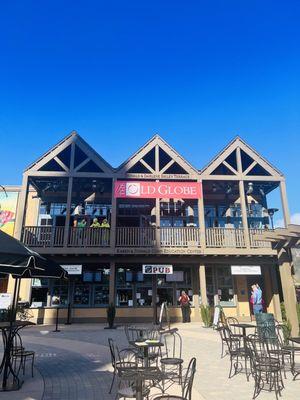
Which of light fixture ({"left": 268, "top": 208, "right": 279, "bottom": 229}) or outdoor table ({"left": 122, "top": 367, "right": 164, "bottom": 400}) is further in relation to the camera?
light fixture ({"left": 268, "top": 208, "right": 279, "bottom": 229})

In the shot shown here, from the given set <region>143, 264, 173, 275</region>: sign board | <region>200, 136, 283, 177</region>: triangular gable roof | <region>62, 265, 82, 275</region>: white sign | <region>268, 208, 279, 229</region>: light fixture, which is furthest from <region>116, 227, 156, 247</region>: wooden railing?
<region>268, 208, 279, 229</region>: light fixture

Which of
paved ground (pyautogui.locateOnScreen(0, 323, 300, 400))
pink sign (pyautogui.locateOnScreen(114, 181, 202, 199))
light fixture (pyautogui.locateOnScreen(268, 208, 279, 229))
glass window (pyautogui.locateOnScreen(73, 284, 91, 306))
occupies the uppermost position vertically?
pink sign (pyautogui.locateOnScreen(114, 181, 202, 199))

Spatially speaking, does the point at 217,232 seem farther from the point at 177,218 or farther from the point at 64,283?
the point at 64,283

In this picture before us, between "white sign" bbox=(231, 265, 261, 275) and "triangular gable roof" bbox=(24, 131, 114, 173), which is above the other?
"triangular gable roof" bbox=(24, 131, 114, 173)

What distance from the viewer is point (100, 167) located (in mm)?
17422

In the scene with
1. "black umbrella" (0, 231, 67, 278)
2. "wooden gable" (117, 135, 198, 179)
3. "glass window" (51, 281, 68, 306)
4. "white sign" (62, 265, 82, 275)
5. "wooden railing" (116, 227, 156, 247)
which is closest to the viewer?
"black umbrella" (0, 231, 67, 278)

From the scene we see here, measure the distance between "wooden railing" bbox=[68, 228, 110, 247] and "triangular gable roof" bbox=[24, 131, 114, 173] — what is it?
3414 millimetres

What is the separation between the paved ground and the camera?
17.0ft

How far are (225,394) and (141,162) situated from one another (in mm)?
13836

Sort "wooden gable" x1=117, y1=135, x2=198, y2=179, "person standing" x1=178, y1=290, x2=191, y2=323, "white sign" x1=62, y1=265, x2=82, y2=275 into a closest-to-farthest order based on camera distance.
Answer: "person standing" x1=178, y1=290, x2=191, y2=323 → "white sign" x1=62, y1=265, x2=82, y2=275 → "wooden gable" x1=117, y1=135, x2=198, y2=179

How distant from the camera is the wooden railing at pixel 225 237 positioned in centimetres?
1692

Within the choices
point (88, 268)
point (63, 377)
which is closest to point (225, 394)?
point (63, 377)

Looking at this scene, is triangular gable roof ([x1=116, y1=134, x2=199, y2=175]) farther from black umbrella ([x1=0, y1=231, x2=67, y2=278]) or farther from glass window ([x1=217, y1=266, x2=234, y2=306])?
black umbrella ([x1=0, y1=231, x2=67, y2=278])

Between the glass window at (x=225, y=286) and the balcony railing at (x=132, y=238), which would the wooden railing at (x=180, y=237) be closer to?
the balcony railing at (x=132, y=238)
